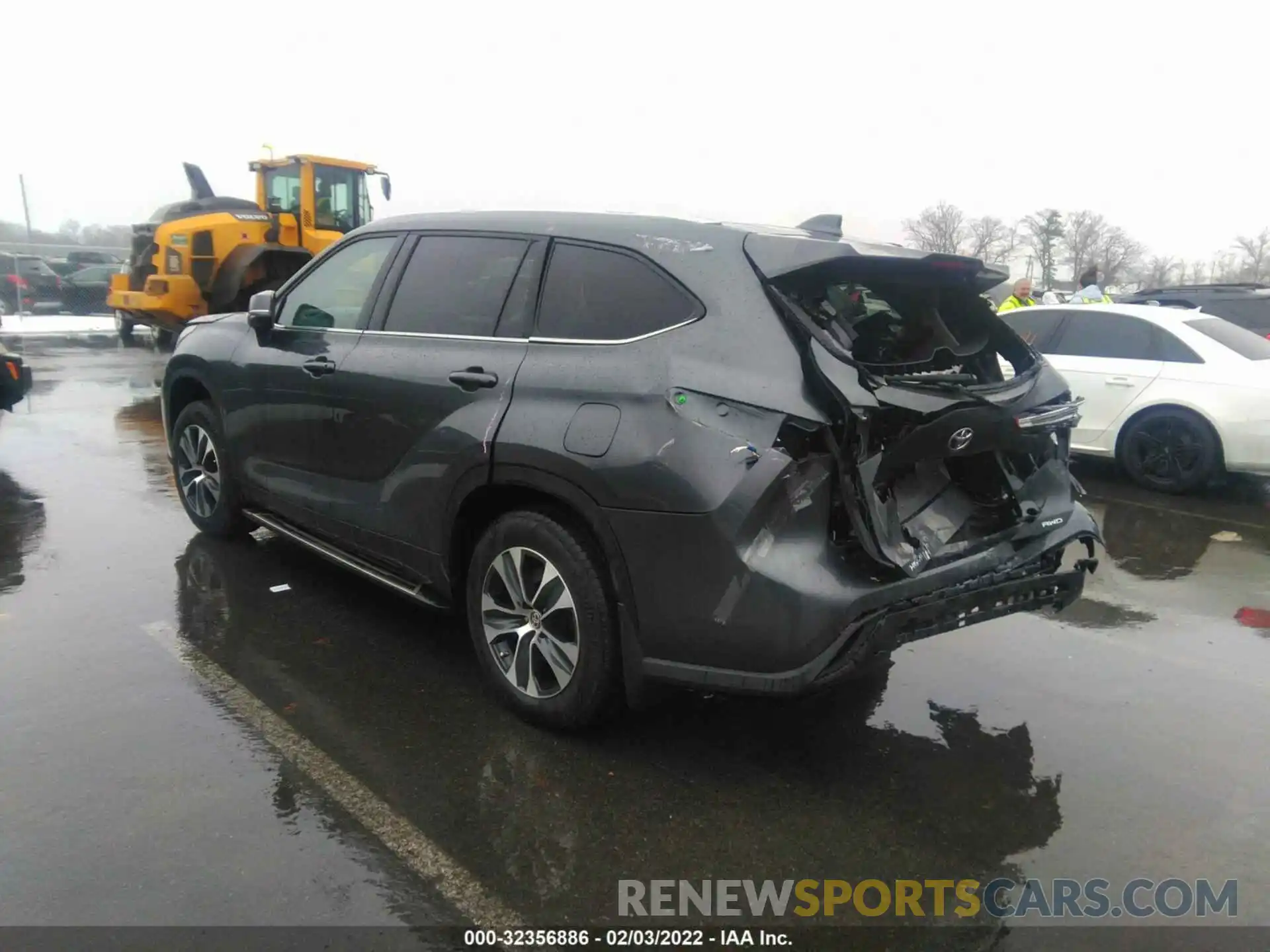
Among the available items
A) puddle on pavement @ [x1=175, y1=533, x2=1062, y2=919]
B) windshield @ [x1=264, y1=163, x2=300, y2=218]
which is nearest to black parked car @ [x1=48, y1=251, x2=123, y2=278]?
windshield @ [x1=264, y1=163, x2=300, y2=218]

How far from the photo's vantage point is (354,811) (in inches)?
123

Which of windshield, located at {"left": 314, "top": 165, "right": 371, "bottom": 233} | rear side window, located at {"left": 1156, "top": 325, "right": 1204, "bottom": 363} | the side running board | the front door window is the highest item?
windshield, located at {"left": 314, "top": 165, "right": 371, "bottom": 233}

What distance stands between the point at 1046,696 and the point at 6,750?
4.04 m

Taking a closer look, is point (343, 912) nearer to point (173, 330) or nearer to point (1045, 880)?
point (1045, 880)

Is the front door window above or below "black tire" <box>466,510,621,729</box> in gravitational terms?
above

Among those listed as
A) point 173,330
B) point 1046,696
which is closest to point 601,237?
point 1046,696

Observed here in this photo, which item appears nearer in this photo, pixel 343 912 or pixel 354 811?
pixel 343 912

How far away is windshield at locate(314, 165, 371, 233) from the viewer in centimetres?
1504

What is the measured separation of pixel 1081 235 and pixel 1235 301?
66795 mm

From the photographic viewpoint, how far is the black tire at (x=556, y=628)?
3.34m

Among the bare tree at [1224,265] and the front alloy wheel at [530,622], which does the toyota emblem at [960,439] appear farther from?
the bare tree at [1224,265]

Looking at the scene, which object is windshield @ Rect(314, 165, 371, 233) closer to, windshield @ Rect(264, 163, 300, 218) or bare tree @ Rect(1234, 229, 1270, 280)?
windshield @ Rect(264, 163, 300, 218)

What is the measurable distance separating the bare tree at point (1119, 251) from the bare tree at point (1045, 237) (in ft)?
9.82

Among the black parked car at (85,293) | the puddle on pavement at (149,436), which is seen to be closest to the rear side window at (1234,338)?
the puddle on pavement at (149,436)
